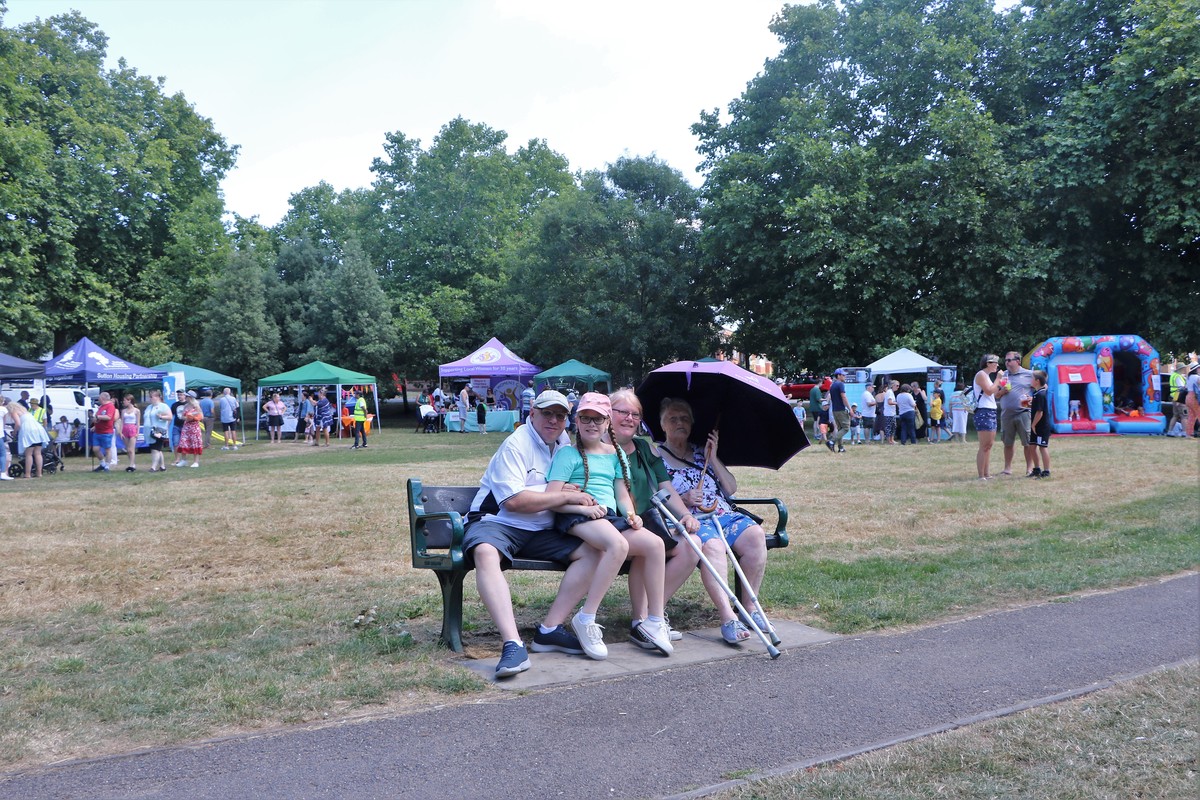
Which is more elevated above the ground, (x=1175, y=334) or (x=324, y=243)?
(x=324, y=243)

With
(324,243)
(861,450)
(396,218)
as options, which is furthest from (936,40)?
(324,243)

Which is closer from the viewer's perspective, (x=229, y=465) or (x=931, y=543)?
(x=931, y=543)

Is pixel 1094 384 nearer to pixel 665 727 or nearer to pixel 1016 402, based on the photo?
pixel 1016 402

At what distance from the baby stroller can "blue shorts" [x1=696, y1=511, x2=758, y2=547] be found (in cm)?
1765

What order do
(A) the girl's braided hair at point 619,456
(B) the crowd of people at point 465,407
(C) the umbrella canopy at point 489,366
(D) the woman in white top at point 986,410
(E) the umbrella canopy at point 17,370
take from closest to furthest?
(A) the girl's braided hair at point 619,456
(D) the woman in white top at point 986,410
(E) the umbrella canopy at point 17,370
(B) the crowd of people at point 465,407
(C) the umbrella canopy at point 489,366

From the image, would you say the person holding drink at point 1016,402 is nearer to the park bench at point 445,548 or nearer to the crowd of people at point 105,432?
the park bench at point 445,548

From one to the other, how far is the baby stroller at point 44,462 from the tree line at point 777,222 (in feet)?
37.4

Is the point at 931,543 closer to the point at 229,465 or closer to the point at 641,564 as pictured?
the point at 641,564

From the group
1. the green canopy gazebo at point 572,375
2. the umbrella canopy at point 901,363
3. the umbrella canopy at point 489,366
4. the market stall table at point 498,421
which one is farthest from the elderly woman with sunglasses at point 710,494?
the market stall table at point 498,421

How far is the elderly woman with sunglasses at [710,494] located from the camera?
5922 mm

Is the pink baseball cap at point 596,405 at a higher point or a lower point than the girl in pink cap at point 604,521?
higher

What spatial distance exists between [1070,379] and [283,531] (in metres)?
20.6

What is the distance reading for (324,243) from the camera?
198 ft

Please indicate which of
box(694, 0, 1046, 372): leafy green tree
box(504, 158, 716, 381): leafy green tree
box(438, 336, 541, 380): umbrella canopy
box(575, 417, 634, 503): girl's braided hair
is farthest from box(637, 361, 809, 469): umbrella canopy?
box(504, 158, 716, 381): leafy green tree
